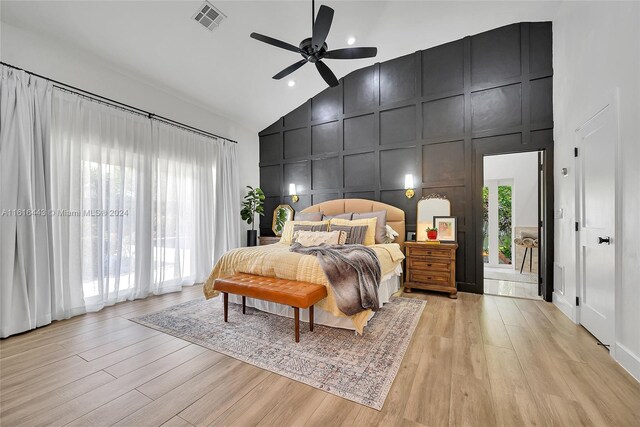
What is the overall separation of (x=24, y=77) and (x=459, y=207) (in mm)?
5610

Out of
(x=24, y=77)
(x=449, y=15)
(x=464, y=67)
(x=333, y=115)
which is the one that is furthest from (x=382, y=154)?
(x=24, y=77)

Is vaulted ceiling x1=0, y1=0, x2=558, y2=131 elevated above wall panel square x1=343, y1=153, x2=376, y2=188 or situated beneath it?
elevated above

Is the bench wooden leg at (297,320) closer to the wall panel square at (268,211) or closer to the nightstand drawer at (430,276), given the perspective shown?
the nightstand drawer at (430,276)

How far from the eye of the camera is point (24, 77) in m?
2.72

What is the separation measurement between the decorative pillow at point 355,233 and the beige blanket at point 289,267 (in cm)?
37

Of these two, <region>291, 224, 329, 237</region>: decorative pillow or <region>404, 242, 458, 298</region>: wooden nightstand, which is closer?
<region>404, 242, 458, 298</region>: wooden nightstand

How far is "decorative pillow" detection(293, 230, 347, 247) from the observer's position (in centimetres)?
376

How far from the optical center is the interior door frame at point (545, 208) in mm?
3574

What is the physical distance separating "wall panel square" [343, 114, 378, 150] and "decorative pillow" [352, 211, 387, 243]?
1350mm

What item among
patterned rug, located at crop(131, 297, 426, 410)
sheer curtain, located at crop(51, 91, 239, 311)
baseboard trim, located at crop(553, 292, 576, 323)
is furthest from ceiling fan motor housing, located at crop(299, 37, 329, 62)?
baseboard trim, located at crop(553, 292, 576, 323)

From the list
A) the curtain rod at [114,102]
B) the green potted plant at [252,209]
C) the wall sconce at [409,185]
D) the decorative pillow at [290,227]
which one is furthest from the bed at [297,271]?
the curtain rod at [114,102]

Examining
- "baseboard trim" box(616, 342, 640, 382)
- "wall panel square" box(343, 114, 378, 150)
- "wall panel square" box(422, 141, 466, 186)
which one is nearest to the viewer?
"baseboard trim" box(616, 342, 640, 382)

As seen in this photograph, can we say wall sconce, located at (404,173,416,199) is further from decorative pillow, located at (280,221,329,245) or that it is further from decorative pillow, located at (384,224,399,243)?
decorative pillow, located at (280,221,329,245)

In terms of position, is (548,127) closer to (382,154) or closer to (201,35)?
(382,154)
